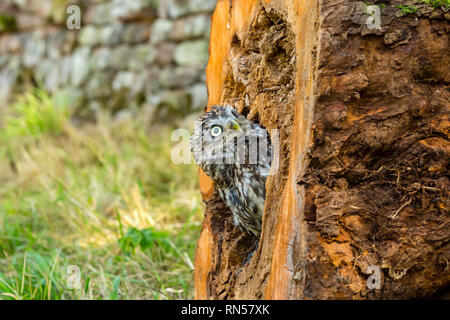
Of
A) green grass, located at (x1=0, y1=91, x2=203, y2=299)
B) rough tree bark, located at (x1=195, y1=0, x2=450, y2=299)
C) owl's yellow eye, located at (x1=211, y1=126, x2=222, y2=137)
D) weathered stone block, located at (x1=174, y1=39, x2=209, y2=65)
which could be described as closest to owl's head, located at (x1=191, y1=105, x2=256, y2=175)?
owl's yellow eye, located at (x1=211, y1=126, x2=222, y2=137)

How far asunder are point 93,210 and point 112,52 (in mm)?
3019

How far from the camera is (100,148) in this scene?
4.66 m

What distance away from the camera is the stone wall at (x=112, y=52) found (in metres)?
5.16

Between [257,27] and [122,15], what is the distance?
13.8 feet

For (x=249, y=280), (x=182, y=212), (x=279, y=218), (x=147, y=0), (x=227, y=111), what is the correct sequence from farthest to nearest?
(x=147, y=0) < (x=182, y=212) < (x=227, y=111) < (x=249, y=280) < (x=279, y=218)

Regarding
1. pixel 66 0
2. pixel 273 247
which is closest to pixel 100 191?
pixel 273 247

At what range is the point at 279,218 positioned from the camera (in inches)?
53.9

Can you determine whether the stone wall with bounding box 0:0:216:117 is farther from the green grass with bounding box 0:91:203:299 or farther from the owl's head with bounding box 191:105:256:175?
the owl's head with bounding box 191:105:256:175

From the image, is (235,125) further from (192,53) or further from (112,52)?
(112,52)

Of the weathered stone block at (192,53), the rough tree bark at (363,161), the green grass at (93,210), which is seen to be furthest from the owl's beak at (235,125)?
the weathered stone block at (192,53)

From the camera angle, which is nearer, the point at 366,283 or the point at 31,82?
the point at 366,283

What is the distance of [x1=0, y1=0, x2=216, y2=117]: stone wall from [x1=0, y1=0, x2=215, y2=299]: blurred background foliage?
1 centimetres

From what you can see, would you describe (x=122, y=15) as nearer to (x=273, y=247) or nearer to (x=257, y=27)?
(x=257, y=27)

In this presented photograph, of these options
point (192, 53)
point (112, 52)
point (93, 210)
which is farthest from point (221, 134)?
point (112, 52)
